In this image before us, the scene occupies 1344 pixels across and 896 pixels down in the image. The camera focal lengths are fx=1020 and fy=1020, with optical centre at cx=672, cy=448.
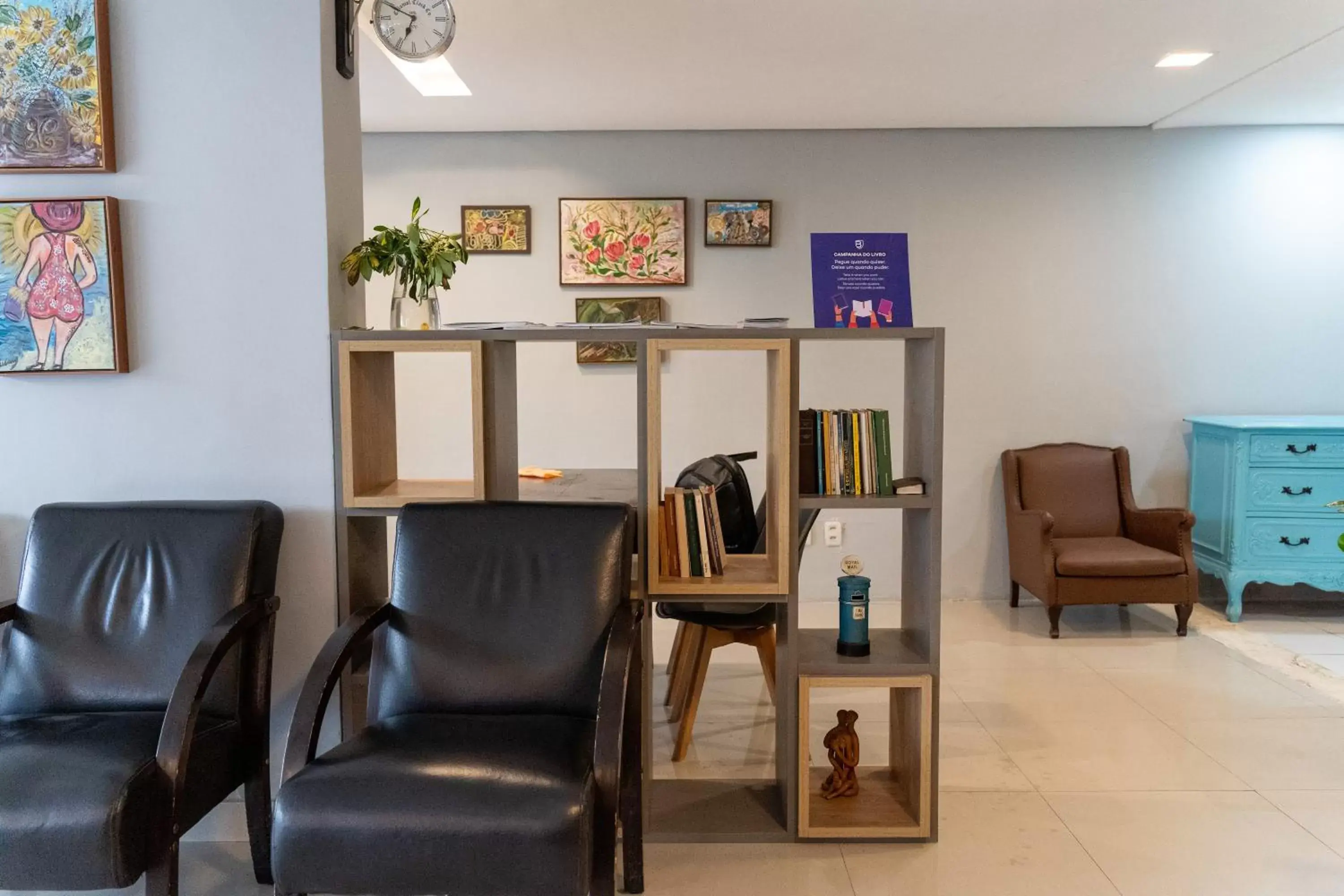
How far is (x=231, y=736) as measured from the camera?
227 centimetres

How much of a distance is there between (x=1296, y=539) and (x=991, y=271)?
190 centimetres

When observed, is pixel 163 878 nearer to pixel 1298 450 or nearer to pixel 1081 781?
pixel 1081 781

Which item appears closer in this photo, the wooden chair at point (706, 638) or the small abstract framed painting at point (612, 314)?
the wooden chair at point (706, 638)

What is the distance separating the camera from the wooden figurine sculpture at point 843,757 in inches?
108

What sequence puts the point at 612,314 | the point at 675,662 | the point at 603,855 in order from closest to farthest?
the point at 603,855 < the point at 675,662 < the point at 612,314

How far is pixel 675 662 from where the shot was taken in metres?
3.80

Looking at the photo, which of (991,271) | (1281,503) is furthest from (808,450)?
(1281,503)

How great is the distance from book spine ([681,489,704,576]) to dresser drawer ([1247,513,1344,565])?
3.41 meters

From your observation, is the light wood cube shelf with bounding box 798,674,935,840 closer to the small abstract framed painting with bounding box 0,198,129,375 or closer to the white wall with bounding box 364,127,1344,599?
the small abstract framed painting with bounding box 0,198,129,375

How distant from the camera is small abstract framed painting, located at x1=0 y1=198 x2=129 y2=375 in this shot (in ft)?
8.20

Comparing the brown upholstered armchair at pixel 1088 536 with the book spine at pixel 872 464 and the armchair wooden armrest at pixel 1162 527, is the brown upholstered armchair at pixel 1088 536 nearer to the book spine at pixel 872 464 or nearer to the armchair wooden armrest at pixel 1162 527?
the armchair wooden armrest at pixel 1162 527

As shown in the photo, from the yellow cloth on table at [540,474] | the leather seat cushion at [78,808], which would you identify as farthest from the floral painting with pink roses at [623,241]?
the leather seat cushion at [78,808]

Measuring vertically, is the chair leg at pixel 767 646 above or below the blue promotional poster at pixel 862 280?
below

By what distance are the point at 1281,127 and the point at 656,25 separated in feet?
11.6
